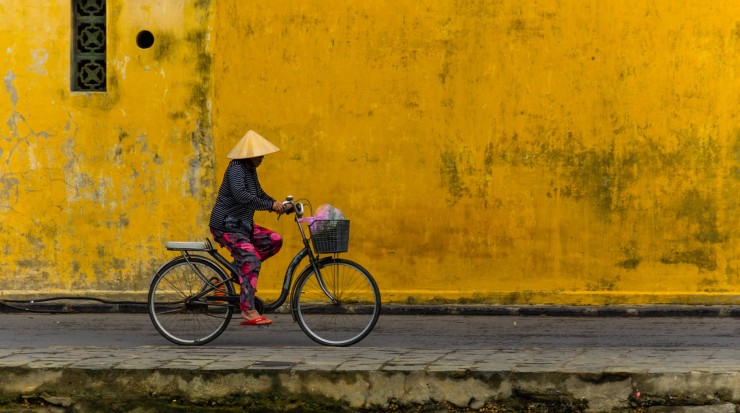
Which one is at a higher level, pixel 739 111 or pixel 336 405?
pixel 739 111

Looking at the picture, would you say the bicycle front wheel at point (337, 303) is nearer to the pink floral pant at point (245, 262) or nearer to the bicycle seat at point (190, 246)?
the pink floral pant at point (245, 262)

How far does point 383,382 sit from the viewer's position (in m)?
7.18

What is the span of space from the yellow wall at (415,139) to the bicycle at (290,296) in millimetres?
3862

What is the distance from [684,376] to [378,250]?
6.41 meters

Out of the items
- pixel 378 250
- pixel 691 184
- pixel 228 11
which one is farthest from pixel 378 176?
pixel 691 184

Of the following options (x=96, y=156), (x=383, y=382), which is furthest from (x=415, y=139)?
(x=383, y=382)

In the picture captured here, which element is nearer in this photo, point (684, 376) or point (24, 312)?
point (684, 376)

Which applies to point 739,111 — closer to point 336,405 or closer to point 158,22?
point 158,22

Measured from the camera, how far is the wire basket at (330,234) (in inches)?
354

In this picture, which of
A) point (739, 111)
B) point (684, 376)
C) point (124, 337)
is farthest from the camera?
point (739, 111)

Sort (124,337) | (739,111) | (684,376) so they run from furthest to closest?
(739,111), (124,337), (684,376)

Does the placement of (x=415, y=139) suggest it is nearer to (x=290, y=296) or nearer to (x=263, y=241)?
(x=263, y=241)

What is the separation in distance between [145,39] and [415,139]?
2992 mm

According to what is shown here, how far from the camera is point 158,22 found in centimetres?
1335
